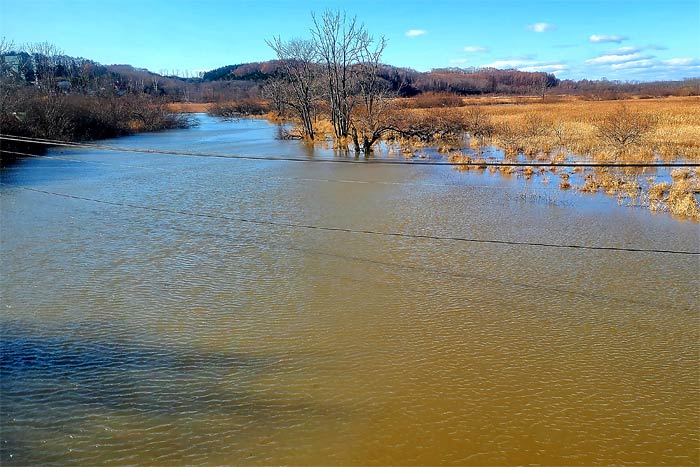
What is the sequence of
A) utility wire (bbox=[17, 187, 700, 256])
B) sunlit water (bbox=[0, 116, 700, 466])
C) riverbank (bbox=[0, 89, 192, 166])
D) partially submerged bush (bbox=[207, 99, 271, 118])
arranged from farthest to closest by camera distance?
partially submerged bush (bbox=[207, 99, 271, 118]) → riverbank (bbox=[0, 89, 192, 166]) → utility wire (bbox=[17, 187, 700, 256]) → sunlit water (bbox=[0, 116, 700, 466])

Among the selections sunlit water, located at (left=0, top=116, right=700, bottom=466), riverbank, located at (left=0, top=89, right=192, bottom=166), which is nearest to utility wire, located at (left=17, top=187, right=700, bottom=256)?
sunlit water, located at (left=0, top=116, right=700, bottom=466)

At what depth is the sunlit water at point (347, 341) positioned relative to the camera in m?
3.34

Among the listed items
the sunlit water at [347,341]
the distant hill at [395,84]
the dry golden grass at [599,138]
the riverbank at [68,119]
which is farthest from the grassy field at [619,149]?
the distant hill at [395,84]

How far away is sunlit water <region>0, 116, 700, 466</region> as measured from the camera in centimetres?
334

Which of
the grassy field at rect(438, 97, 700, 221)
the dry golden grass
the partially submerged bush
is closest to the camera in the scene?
the grassy field at rect(438, 97, 700, 221)

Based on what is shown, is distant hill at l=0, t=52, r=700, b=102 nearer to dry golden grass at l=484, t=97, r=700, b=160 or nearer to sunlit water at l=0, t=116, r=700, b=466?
dry golden grass at l=484, t=97, r=700, b=160

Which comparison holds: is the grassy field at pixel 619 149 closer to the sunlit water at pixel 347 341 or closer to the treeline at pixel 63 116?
the sunlit water at pixel 347 341

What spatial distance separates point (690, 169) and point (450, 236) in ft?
29.7

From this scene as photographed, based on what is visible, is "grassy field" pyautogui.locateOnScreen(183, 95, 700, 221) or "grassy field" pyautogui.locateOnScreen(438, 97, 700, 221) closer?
"grassy field" pyautogui.locateOnScreen(438, 97, 700, 221)

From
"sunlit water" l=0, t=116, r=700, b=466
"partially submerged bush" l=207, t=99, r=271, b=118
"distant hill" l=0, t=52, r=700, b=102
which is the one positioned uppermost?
"distant hill" l=0, t=52, r=700, b=102

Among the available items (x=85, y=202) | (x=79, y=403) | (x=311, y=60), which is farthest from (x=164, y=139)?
(x=79, y=403)

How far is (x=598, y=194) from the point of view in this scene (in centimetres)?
1074

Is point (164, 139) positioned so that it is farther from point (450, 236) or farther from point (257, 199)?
point (450, 236)

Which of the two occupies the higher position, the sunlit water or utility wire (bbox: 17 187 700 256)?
utility wire (bbox: 17 187 700 256)
